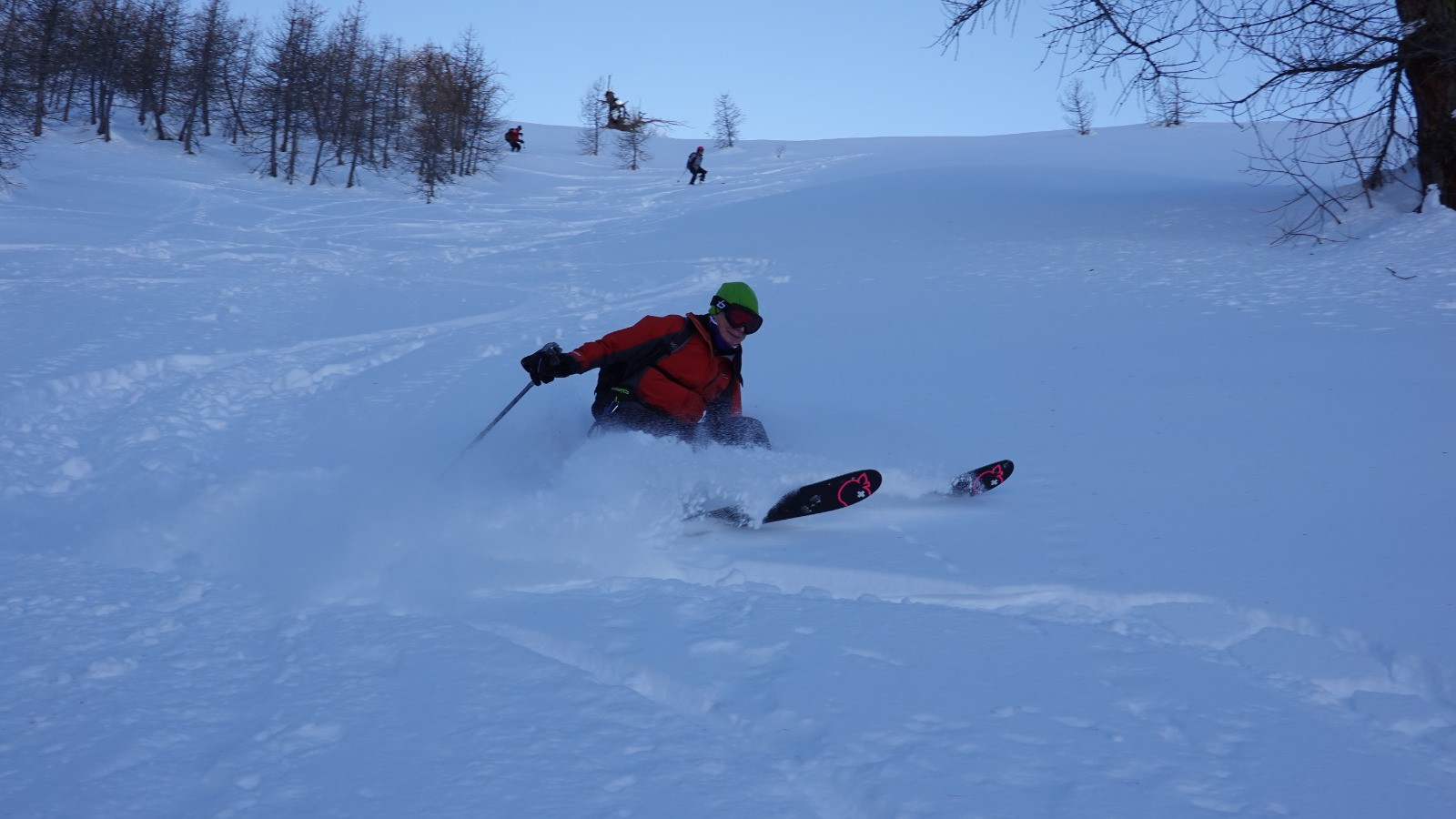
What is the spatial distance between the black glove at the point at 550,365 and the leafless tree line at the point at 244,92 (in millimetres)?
24246

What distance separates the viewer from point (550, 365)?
479 centimetres

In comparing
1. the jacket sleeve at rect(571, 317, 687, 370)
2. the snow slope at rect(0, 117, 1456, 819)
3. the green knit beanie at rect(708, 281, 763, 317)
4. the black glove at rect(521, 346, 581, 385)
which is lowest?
the snow slope at rect(0, 117, 1456, 819)

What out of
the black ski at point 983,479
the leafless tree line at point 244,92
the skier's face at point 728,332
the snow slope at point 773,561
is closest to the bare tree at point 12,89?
the leafless tree line at point 244,92

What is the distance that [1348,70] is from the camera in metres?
9.19

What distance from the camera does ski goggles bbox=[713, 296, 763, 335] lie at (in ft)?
16.2

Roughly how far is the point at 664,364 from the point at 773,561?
4.98 feet

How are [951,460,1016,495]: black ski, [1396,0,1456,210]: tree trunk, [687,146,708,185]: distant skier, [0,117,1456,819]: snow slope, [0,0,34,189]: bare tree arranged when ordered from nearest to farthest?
[0,117,1456,819]: snow slope, [951,460,1016,495]: black ski, [1396,0,1456,210]: tree trunk, [0,0,34,189]: bare tree, [687,146,708,185]: distant skier

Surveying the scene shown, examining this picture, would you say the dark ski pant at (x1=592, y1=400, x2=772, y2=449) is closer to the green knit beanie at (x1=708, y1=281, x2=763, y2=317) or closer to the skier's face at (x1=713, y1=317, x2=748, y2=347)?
the skier's face at (x1=713, y1=317, x2=748, y2=347)

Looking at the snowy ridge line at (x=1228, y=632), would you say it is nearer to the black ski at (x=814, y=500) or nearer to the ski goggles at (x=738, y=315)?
the black ski at (x=814, y=500)

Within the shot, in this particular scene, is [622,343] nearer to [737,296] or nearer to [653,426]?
[653,426]

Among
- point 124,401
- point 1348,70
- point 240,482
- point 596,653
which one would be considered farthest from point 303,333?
point 1348,70

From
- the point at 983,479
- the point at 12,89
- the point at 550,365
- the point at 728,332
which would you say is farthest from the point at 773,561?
the point at 12,89

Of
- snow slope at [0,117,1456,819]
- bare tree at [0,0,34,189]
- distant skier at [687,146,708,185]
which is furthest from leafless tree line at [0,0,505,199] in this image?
snow slope at [0,117,1456,819]

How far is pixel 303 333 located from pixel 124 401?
2577 mm
